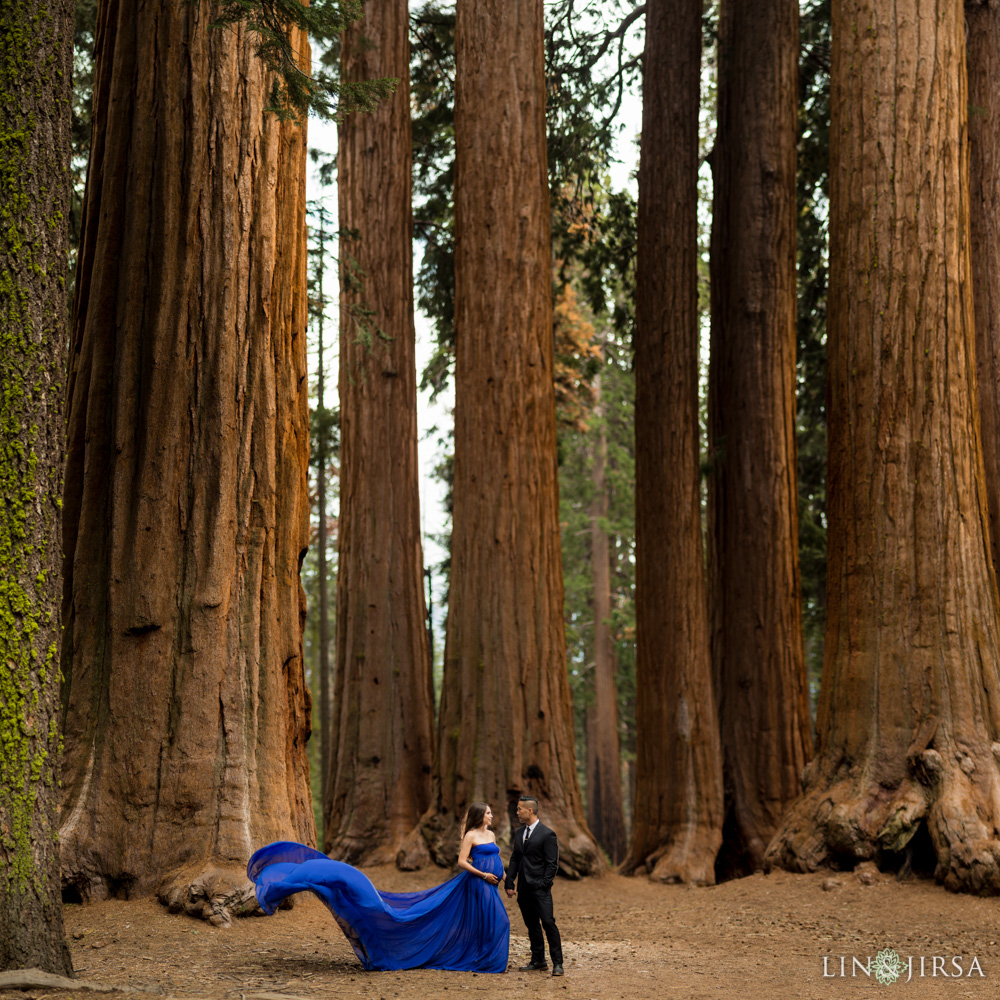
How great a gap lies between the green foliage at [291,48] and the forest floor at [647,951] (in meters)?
5.27

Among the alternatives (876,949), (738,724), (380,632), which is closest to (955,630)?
(876,949)

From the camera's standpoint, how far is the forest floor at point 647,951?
17.5 feet

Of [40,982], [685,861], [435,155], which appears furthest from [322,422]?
[40,982]

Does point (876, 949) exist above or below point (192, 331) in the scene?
below

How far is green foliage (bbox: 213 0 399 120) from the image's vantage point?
670 centimetres

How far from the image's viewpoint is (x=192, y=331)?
724 cm

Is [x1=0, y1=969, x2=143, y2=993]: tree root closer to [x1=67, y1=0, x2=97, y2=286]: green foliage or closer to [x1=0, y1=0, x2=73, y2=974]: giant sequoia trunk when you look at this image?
[x1=0, y1=0, x2=73, y2=974]: giant sequoia trunk

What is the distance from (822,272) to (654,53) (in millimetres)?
4655

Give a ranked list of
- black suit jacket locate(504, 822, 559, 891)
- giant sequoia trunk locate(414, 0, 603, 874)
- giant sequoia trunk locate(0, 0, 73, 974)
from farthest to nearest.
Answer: giant sequoia trunk locate(414, 0, 603, 874) → black suit jacket locate(504, 822, 559, 891) → giant sequoia trunk locate(0, 0, 73, 974)

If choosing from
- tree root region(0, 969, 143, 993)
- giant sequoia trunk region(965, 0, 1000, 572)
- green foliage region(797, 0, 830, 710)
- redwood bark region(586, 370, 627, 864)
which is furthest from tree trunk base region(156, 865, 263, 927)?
redwood bark region(586, 370, 627, 864)

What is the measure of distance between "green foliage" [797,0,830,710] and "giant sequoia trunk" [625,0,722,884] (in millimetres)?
3290

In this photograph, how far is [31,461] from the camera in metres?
4.72

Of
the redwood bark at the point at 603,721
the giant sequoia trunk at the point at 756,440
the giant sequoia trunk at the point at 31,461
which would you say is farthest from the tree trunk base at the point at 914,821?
the redwood bark at the point at 603,721

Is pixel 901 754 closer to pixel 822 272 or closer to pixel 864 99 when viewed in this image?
pixel 864 99
